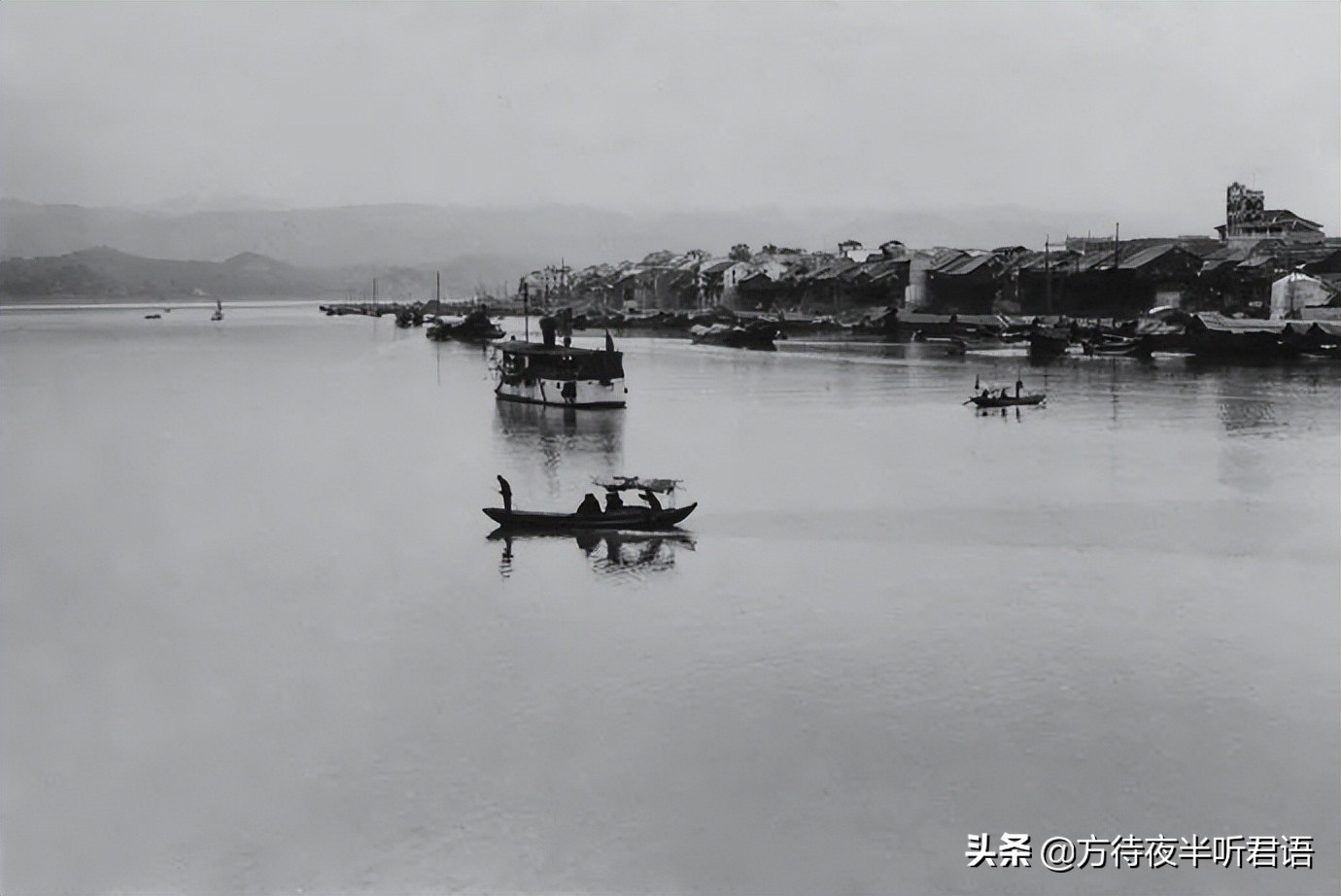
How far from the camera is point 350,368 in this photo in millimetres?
11016

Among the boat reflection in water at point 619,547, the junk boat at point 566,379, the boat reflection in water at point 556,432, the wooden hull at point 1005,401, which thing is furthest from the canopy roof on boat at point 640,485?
the wooden hull at point 1005,401

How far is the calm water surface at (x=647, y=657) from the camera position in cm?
272

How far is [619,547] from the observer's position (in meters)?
4.57

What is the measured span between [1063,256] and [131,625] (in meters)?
5.59

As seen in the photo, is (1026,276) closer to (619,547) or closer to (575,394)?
(575,394)

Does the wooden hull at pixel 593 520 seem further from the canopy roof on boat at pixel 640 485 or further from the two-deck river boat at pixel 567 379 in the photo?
the two-deck river boat at pixel 567 379

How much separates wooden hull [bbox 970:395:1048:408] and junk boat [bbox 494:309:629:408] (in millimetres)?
2339

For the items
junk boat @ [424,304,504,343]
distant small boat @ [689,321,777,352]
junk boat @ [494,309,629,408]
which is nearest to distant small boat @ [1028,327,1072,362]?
distant small boat @ [689,321,777,352]

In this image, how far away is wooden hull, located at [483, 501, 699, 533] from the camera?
468cm

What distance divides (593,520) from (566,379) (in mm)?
3613

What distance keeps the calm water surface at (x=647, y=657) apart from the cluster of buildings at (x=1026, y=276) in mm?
951

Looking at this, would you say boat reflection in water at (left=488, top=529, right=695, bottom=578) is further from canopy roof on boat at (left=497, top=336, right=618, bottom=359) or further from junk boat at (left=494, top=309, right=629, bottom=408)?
canopy roof on boat at (left=497, top=336, right=618, bottom=359)

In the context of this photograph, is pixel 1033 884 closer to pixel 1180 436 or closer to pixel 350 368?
pixel 1180 436

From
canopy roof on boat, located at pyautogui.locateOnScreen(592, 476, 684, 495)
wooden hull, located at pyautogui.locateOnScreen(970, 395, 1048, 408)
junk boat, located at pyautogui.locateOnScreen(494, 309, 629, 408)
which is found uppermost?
junk boat, located at pyautogui.locateOnScreen(494, 309, 629, 408)
